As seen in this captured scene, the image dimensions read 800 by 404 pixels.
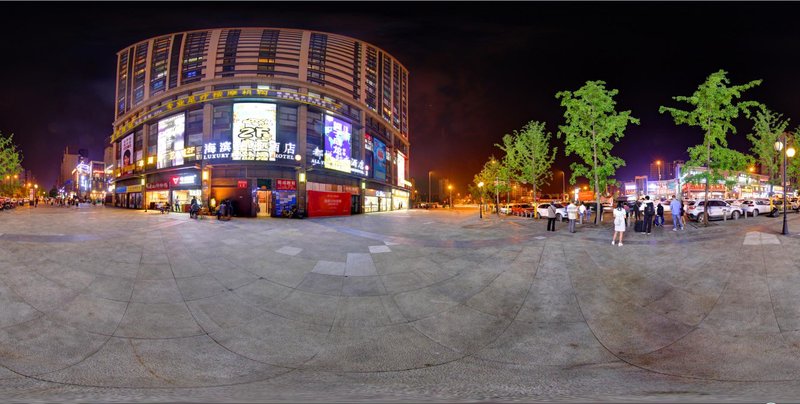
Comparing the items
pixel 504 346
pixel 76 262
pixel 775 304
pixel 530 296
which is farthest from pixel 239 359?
pixel 775 304

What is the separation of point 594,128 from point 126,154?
207ft

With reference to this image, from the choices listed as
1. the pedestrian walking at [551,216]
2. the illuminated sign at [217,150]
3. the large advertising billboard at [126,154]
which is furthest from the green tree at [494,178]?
the large advertising billboard at [126,154]

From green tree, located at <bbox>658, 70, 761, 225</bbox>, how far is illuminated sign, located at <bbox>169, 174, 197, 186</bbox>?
143 ft

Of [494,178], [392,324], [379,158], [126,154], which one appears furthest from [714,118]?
[126,154]

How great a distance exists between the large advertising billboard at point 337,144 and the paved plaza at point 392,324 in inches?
1152

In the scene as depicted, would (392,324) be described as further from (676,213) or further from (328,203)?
(328,203)

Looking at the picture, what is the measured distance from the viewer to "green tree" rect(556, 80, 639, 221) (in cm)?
2263

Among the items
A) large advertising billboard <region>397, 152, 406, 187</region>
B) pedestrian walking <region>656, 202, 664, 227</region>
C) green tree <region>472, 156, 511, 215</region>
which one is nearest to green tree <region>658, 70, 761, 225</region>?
pedestrian walking <region>656, 202, 664, 227</region>

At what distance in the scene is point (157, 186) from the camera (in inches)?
1642

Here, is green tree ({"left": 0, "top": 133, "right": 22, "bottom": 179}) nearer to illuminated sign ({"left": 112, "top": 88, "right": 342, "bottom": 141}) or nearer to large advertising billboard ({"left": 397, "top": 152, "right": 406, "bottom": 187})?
illuminated sign ({"left": 112, "top": 88, "right": 342, "bottom": 141})

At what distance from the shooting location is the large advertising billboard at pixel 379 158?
55.4 meters

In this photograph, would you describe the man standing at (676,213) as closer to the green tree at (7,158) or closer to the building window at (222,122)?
the building window at (222,122)

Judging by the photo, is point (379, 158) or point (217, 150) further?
point (379, 158)

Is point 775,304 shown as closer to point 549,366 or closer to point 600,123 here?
point 549,366
